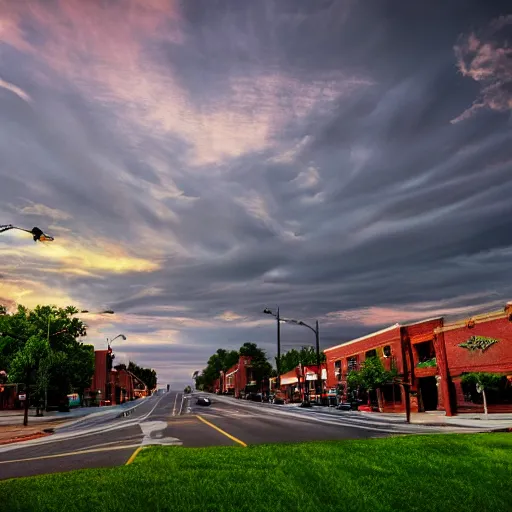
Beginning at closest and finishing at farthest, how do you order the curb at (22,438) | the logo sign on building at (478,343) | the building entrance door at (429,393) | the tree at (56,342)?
the curb at (22,438) → the logo sign on building at (478,343) → the building entrance door at (429,393) → the tree at (56,342)

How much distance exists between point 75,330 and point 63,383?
10756 millimetres

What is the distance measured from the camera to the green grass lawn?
29.6 ft

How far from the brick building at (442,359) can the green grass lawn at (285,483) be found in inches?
924

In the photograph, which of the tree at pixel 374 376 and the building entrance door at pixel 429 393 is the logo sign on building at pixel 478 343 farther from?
the tree at pixel 374 376

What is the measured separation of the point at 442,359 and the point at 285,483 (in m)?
37.8

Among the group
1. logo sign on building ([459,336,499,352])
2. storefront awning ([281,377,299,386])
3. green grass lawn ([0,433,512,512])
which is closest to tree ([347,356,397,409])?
logo sign on building ([459,336,499,352])

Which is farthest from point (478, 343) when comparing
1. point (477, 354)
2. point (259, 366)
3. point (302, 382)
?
point (259, 366)

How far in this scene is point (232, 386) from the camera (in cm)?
17925

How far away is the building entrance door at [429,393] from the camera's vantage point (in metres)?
48.9

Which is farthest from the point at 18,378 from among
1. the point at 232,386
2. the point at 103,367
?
the point at 232,386

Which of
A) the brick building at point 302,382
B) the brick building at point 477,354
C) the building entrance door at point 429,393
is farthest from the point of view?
the brick building at point 302,382

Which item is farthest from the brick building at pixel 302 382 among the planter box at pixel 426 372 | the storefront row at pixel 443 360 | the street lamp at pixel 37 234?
the street lamp at pixel 37 234

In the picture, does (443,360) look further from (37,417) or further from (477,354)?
(37,417)

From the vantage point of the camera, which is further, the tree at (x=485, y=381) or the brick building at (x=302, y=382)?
the brick building at (x=302, y=382)
